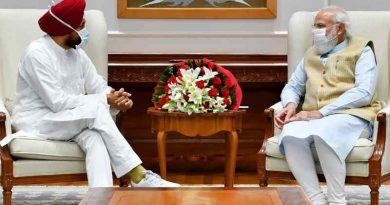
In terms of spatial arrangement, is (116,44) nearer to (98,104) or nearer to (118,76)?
(118,76)

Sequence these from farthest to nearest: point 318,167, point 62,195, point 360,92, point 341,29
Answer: point 62,195
point 341,29
point 360,92
point 318,167

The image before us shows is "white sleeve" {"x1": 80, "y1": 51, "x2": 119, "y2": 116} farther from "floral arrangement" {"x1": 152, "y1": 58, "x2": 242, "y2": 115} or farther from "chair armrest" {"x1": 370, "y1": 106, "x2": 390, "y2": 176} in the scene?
"chair armrest" {"x1": 370, "y1": 106, "x2": 390, "y2": 176}

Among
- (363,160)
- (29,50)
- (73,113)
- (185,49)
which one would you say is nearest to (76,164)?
(73,113)

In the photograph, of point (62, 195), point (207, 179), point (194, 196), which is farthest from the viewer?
point (207, 179)

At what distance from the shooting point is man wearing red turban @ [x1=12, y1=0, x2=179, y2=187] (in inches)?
188

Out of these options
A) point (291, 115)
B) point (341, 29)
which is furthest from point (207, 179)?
point (341, 29)

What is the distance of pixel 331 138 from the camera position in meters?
4.67

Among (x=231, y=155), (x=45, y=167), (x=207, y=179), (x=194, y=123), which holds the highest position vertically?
(x=194, y=123)

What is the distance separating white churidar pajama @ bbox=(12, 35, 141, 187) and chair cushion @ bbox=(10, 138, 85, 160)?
62 millimetres

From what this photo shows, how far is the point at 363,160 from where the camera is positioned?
466cm

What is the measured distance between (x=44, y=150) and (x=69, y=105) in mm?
339

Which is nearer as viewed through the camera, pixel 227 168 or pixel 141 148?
pixel 227 168

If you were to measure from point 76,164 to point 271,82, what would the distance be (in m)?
2.22

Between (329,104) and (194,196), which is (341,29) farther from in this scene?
(194,196)
